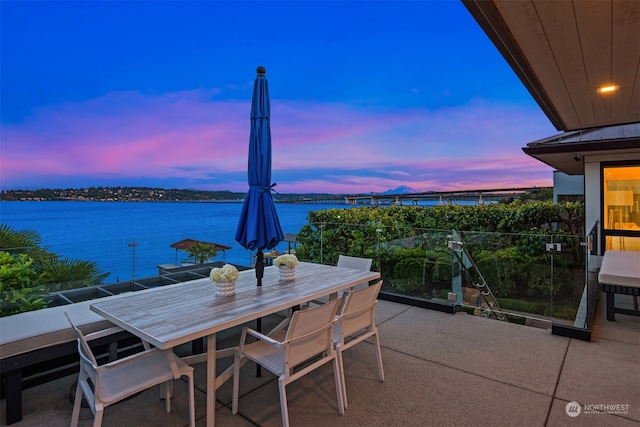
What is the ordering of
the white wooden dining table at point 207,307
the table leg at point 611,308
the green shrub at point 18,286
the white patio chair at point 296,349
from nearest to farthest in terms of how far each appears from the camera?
1. the white wooden dining table at point 207,307
2. the white patio chair at point 296,349
3. the green shrub at point 18,286
4. the table leg at point 611,308

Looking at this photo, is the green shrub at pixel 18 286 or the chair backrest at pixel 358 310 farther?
the green shrub at pixel 18 286

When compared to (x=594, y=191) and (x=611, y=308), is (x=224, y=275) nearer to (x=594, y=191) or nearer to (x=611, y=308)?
(x=611, y=308)

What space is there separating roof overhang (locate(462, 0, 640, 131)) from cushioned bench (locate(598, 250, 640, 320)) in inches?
78.8

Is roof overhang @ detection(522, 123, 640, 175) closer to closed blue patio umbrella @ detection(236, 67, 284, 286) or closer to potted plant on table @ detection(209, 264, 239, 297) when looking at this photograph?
closed blue patio umbrella @ detection(236, 67, 284, 286)

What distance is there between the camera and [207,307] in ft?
7.66

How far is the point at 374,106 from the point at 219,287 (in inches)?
494

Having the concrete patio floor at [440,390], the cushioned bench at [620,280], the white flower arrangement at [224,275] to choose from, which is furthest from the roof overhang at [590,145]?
the white flower arrangement at [224,275]

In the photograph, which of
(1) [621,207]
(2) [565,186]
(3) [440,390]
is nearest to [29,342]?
(3) [440,390]

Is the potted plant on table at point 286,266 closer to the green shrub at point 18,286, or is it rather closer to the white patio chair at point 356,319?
the white patio chair at point 356,319

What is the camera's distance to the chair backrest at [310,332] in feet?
6.74

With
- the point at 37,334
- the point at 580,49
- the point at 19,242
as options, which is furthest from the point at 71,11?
the point at 580,49

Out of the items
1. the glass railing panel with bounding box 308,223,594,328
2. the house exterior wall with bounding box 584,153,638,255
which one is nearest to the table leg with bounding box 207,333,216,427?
the glass railing panel with bounding box 308,223,594,328

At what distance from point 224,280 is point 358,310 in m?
1.12

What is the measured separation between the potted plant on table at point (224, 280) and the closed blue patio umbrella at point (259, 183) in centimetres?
38
